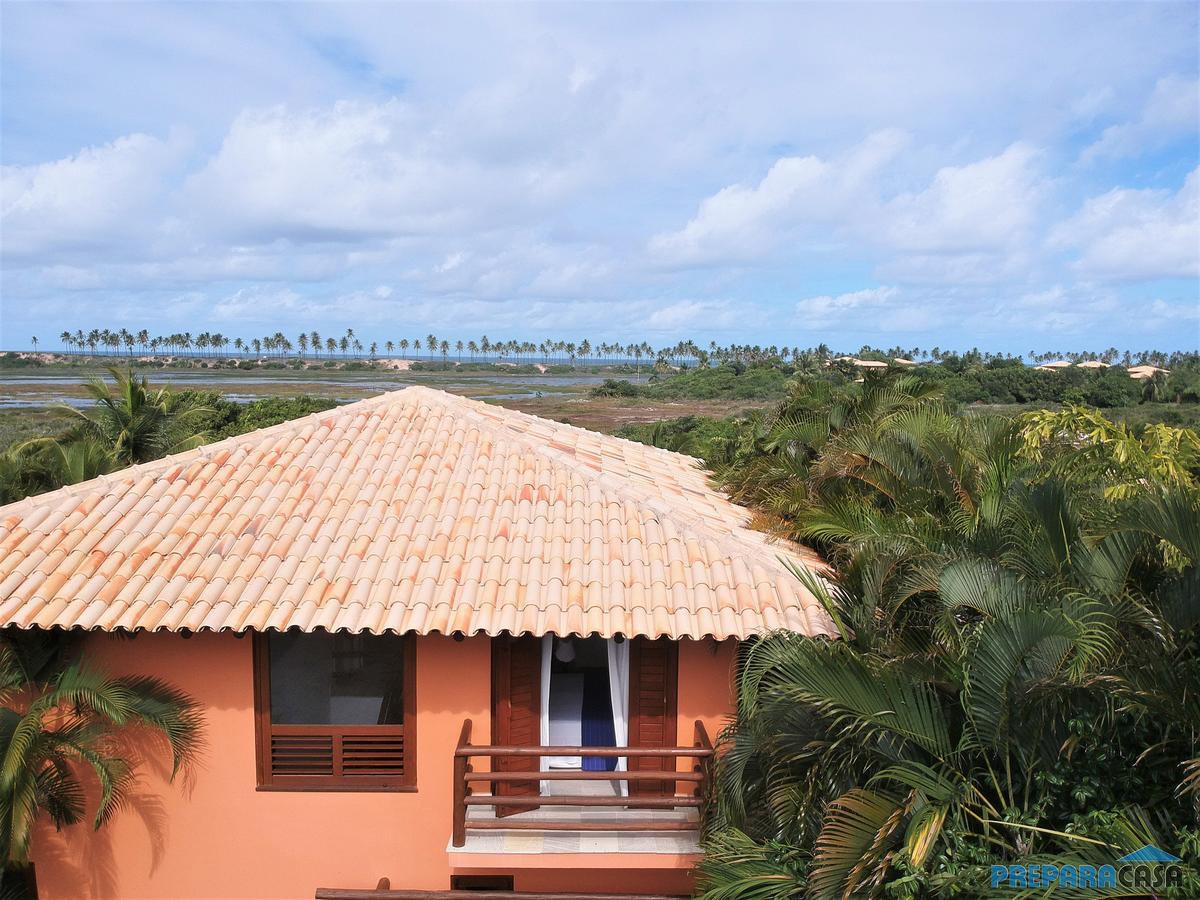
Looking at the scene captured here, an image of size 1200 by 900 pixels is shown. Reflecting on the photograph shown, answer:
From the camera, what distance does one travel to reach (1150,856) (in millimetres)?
4148

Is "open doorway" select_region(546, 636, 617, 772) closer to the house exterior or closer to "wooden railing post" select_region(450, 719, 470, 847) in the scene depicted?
the house exterior

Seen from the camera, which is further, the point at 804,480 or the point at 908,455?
the point at 804,480

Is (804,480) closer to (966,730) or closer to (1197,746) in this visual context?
(966,730)

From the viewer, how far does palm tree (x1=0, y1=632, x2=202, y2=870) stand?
6.79 metres

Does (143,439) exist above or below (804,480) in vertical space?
above

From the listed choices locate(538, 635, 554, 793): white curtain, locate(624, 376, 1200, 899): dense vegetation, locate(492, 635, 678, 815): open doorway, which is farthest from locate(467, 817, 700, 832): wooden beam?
locate(624, 376, 1200, 899): dense vegetation

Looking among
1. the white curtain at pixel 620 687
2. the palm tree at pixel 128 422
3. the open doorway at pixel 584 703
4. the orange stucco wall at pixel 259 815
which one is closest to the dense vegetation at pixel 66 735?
the orange stucco wall at pixel 259 815

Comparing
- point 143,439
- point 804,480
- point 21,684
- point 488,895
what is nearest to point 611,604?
point 488,895

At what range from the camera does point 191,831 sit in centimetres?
816

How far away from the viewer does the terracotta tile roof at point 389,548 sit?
738 cm

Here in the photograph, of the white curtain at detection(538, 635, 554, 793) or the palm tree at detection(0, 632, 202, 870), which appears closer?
the palm tree at detection(0, 632, 202, 870)

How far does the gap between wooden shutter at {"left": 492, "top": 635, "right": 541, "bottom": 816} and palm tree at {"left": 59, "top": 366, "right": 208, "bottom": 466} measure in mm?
12306

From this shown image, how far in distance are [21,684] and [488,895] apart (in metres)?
4.63

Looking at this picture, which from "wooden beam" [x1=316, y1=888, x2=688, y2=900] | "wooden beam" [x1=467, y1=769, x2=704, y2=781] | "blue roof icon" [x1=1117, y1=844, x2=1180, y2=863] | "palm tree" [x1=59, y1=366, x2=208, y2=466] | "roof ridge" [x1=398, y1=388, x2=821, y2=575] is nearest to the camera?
"blue roof icon" [x1=1117, y1=844, x2=1180, y2=863]
